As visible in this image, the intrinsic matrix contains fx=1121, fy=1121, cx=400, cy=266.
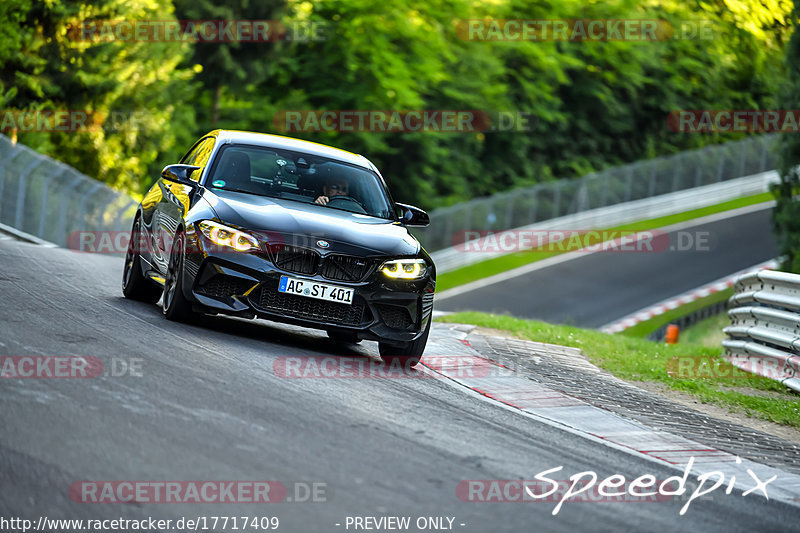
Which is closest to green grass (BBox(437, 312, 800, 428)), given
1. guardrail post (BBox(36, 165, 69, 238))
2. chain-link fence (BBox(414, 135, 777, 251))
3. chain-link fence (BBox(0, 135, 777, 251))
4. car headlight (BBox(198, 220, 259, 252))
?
car headlight (BBox(198, 220, 259, 252))

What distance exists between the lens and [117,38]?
3162cm

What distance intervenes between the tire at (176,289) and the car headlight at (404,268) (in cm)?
161

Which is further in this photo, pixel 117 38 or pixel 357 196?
pixel 117 38

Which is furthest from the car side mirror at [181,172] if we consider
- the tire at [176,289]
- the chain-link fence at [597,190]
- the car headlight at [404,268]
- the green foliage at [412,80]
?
the chain-link fence at [597,190]

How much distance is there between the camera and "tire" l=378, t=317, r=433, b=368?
9406 millimetres

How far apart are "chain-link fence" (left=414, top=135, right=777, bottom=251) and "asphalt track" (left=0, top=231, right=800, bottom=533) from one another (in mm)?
27934

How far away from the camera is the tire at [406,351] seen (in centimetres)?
941

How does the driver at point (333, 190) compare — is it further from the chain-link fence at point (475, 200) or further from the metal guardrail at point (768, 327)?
the chain-link fence at point (475, 200)

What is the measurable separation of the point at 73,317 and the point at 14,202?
1204cm

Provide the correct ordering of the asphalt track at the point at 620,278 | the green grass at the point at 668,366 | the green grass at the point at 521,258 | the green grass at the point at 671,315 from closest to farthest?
the green grass at the point at 668,366
the green grass at the point at 671,315
the asphalt track at the point at 620,278
the green grass at the point at 521,258

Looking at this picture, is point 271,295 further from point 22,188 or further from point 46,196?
point 46,196

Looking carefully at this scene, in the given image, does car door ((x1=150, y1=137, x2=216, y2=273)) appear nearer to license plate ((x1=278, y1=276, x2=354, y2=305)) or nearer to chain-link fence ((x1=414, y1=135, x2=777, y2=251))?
license plate ((x1=278, y1=276, x2=354, y2=305))

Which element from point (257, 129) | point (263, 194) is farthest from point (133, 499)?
point (257, 129)

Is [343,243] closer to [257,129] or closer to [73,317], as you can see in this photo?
[73,317]
